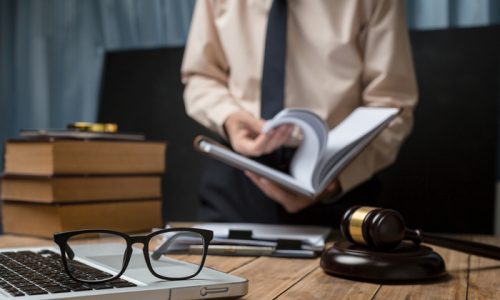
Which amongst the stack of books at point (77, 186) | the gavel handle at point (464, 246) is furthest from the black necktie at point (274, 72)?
the gavel handle at point (464, 246)

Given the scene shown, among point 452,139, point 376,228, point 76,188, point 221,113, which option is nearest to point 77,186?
point 76,188

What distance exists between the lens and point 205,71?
1.40 metres

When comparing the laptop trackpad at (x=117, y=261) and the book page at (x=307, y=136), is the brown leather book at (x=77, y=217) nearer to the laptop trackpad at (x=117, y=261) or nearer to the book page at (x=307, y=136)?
the book page at (x=307, y=136)

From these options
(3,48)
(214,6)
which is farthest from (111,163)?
(3,48)

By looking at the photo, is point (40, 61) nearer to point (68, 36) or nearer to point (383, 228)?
point (68, 36)

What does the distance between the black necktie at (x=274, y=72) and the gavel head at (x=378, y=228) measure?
582 millimetres

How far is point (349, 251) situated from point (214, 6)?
34.5 inches

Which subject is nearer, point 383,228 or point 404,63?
point 383,228

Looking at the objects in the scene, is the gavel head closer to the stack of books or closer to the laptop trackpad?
the laptop trackpad

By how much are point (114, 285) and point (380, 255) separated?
0.99ft

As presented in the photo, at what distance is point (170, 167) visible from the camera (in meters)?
1.93

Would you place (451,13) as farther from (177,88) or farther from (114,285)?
(114,285)

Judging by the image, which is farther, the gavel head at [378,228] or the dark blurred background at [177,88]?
the dark blurred background at [177,88]

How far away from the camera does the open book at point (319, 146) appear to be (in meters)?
0.94
